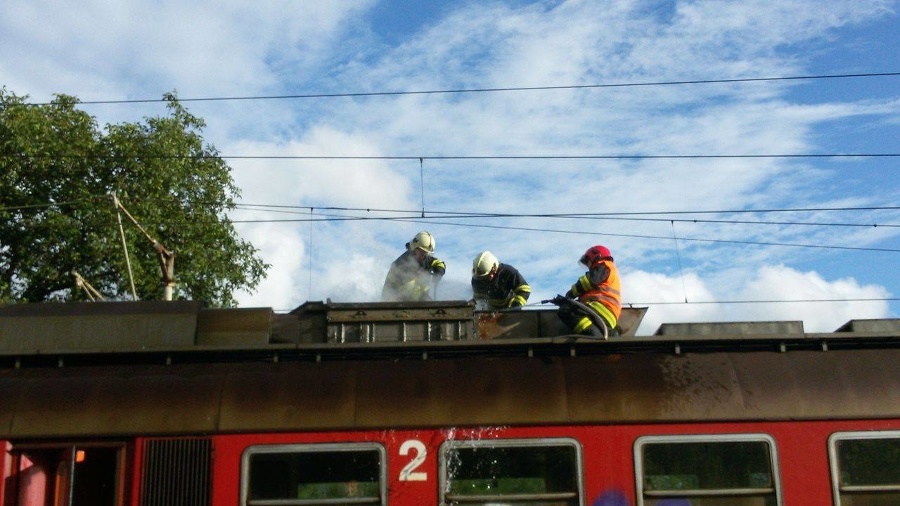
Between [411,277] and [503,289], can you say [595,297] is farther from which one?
[411,277]

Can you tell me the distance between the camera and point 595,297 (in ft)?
29.2

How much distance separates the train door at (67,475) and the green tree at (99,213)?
1703 centimetres

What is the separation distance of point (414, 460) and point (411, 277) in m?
3.81

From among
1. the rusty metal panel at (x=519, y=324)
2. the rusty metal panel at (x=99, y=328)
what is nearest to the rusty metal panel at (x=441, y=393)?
the rusty metal panel at (x=99, y=328)

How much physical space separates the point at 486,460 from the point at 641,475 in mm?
1245

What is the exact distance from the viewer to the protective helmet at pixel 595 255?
9273 mm

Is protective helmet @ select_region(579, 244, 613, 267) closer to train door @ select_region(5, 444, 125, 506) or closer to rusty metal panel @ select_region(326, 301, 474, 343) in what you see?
rusty metal panel @ select_region(326, 301, 474, 343)

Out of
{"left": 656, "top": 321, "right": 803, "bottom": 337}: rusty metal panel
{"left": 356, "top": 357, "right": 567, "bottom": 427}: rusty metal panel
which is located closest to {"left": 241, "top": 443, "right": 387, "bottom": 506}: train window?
{"left": 356, "top": 357, "right": 567, "bottom": 427}: rusty metal panel

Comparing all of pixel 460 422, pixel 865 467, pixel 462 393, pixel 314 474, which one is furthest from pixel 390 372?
pixel 865 467

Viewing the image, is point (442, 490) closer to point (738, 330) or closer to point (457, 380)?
point (457, 380)

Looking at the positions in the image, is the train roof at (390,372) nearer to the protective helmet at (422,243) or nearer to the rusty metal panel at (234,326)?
the rusty metal panel at (234,326)

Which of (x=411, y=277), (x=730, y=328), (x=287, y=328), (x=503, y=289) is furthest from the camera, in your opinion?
(x=411, y=277)

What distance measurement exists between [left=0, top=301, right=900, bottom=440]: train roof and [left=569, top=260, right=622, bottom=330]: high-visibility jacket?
21.5 inches

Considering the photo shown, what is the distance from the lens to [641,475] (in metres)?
7.51
